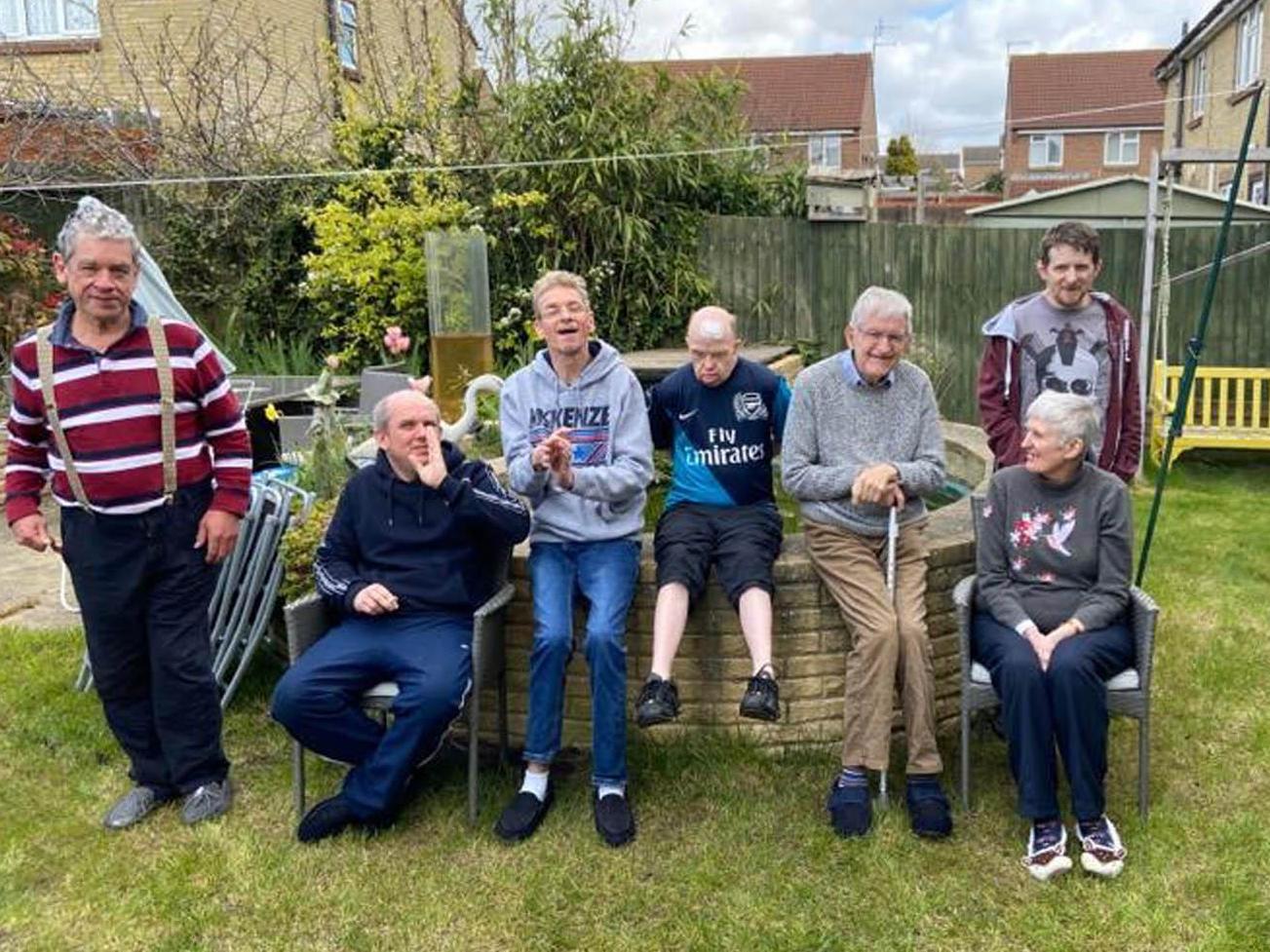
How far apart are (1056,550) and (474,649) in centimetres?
167

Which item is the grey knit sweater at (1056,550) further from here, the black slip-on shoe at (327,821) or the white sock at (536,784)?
the black slip-on shoe at (327,821)

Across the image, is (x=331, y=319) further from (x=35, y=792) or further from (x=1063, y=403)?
(x=1063, y=403)

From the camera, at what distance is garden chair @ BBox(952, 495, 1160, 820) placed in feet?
10.1

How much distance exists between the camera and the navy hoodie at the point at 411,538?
3277 millimetres

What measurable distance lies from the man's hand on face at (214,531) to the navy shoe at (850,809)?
1.90 m

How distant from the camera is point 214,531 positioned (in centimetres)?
323

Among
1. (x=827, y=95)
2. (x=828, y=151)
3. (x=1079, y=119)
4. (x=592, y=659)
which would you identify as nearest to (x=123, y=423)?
(x=592, y=659)

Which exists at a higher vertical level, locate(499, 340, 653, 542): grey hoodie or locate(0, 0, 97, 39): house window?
locate(0, 0, 97, 39): house window

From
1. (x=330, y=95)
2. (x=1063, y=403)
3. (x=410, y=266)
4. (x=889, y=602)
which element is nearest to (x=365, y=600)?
(x=889, y=602)

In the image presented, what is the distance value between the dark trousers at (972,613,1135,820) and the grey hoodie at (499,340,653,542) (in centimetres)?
119

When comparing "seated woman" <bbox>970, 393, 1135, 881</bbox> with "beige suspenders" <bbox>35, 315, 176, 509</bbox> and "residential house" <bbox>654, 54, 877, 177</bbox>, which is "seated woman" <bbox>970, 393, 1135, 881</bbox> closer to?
"beige suspenders" <bbox>35, 315, 176, 509</bbox>

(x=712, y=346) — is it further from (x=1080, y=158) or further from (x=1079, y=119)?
(x=1080, y=158)

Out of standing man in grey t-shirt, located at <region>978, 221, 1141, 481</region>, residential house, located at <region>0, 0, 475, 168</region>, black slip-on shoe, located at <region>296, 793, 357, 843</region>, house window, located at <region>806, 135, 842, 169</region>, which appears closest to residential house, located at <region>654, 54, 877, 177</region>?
house window, located at <region>806, 135, 842, 169</region>

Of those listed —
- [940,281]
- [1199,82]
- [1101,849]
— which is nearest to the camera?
[1101,849]
